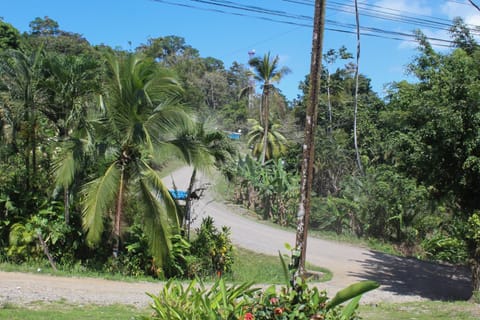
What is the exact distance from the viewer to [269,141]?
38.6 meters

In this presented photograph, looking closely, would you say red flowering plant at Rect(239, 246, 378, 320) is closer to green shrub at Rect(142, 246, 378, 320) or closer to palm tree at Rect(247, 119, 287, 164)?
green shrub at Rect(142, 246, 378, 320)

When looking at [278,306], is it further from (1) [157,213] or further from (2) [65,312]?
(1) [157,213]

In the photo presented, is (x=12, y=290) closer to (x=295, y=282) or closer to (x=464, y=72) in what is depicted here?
(x=295, y=282)

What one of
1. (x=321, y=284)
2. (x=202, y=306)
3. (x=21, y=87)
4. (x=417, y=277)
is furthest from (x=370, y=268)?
(x=202, y=306)

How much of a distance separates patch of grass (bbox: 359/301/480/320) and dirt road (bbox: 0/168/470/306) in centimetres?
97

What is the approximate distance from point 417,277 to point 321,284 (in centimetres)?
376

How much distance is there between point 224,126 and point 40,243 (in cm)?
630

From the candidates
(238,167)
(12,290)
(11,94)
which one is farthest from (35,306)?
(238,167)

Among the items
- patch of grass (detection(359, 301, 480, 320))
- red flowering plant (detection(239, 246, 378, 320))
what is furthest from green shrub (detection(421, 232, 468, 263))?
red flowering plant (detection(239, 246, 378, 320))

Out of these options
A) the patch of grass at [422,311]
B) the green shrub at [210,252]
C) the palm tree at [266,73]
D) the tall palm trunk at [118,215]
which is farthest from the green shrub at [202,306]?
the palm tree at [266,73]

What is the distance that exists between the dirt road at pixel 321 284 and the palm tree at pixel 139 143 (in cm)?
163

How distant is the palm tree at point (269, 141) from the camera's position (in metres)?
38.3

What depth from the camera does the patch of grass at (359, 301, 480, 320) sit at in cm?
1057

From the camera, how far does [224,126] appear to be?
16.8 m
